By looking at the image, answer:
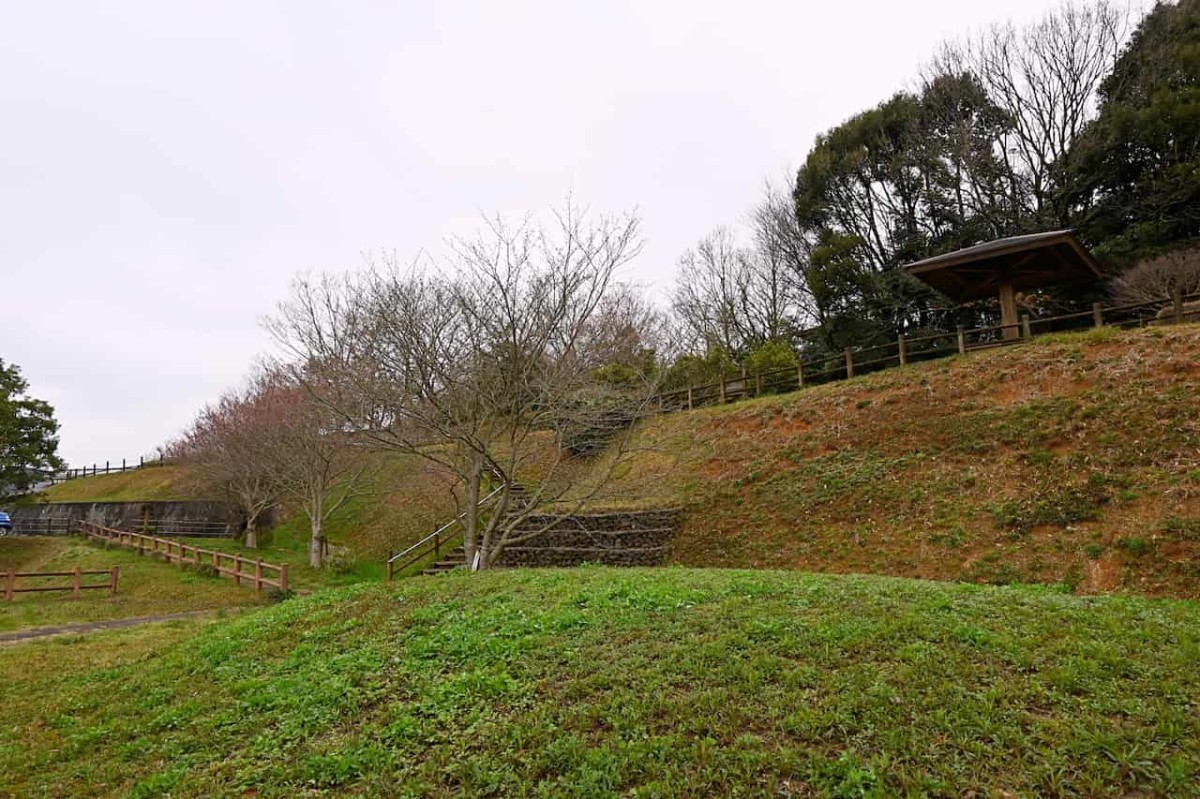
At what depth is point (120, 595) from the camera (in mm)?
14789

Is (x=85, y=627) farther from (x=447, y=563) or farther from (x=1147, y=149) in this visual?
(x=1147, y=149)

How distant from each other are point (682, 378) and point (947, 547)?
14307 millimetres

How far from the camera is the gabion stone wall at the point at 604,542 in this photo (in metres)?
12.9

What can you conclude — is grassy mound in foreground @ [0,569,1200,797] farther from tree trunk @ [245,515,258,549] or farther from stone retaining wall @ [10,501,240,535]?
stone retaining wall @ [10,501,240,535]

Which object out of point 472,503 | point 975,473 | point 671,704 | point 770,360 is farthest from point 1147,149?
point 671,704

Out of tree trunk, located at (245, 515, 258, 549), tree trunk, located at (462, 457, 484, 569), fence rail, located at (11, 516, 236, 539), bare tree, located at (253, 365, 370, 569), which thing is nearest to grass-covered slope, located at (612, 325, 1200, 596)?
tree trunk, located at (462, 457, 484, 569)

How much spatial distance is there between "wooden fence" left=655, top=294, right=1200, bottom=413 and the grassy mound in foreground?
994cm

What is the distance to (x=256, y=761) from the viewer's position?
13.0ft

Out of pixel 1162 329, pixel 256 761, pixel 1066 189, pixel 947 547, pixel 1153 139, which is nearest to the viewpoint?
pixel 256 761

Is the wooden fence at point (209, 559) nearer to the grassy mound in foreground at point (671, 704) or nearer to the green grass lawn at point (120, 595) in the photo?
the green grass lawn at point (120, 595)

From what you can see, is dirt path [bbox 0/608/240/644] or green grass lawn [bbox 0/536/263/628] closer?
dirt path [bbox 0/608/240/644]

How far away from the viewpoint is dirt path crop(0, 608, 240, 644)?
9.78 metres

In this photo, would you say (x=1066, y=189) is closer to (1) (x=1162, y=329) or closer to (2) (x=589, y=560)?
(1) (x=1162, y=329)

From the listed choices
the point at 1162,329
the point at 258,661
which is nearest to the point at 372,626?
the point at 258,661
